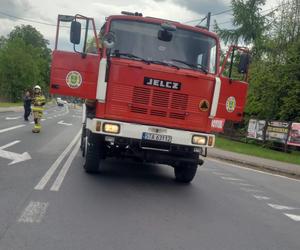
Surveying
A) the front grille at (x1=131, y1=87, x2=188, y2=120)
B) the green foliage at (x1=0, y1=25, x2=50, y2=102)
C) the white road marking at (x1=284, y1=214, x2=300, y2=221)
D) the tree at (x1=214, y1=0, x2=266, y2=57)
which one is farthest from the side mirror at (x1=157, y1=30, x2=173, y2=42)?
the green foliage at (x1=0, y1=25, x2=50, y2=102)

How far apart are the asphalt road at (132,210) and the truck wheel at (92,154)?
207mm

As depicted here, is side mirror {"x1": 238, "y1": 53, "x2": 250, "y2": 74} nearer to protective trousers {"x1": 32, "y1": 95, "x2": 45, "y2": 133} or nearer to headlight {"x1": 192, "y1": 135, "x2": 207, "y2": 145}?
headlight {"x1": 192, "y1": 135, "x2": 207, "y2": 145}

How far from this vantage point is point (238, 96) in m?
9.99

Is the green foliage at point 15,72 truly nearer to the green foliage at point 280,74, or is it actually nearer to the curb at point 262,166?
the green foliage at point 280,74

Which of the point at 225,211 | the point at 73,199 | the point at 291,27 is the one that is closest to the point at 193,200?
the point at 225,211

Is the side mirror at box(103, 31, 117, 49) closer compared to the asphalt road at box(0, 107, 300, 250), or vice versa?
the asphalt road at box(0, 107, 300, 250)

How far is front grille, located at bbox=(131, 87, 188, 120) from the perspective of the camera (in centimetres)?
919

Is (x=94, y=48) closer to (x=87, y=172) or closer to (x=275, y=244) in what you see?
(x=87, y=172)

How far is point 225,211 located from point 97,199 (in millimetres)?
2040

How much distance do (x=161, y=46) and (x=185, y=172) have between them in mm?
2717

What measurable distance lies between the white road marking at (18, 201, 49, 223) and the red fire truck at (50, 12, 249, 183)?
88.8 inches

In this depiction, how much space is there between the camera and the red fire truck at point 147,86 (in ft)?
29.9

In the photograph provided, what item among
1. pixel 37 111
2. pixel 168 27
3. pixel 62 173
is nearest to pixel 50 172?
pixel 62 173

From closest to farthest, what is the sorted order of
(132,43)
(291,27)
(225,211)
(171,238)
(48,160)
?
(171,238), (225,211), (132,43), (48,160), (291,27)
